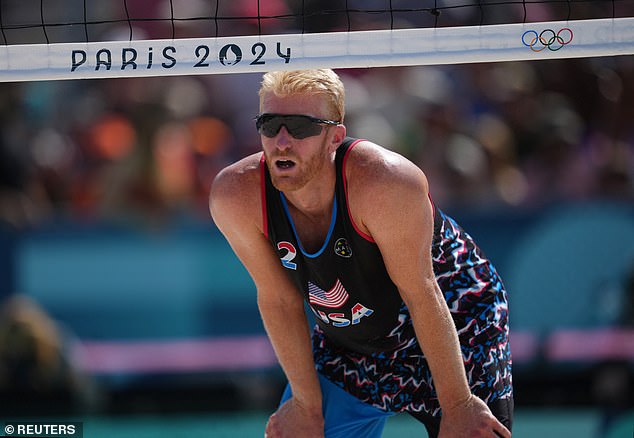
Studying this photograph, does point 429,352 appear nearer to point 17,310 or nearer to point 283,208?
point 283,208

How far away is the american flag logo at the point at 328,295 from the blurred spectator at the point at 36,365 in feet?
10.8

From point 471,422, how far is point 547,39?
4.13 ft

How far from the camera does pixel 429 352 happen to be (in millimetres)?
3121

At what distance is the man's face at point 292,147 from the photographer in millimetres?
3049

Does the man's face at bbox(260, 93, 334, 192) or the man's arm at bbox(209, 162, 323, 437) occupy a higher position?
the man's face at bbox(260, 93, 334, 192)

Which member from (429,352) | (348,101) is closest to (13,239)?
(348,101)

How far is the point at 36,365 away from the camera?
6195 millimetres

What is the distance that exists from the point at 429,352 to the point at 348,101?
3.93 metres

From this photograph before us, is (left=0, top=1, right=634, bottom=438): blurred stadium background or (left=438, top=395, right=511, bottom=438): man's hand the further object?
(left=0, top=1, right=634, bottom=438): blurred stadium background

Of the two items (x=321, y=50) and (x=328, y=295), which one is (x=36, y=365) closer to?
(x=328, y=295)

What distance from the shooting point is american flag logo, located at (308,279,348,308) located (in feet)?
10.8
